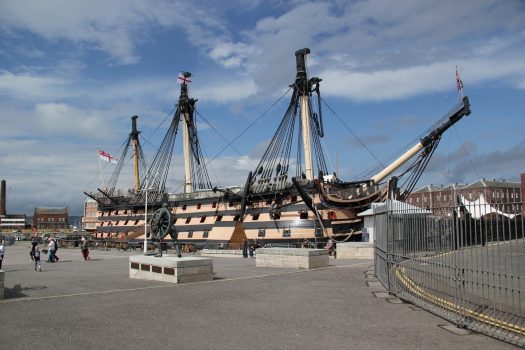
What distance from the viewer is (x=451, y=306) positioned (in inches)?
336

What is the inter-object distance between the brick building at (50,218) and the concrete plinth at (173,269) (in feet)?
428

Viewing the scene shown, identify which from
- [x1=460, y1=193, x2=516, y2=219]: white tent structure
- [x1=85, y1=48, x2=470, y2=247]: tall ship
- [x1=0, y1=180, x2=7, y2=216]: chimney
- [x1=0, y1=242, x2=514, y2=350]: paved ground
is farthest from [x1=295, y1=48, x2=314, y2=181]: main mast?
[x1=0, y1=180, x2=7, y2=216]: chimney

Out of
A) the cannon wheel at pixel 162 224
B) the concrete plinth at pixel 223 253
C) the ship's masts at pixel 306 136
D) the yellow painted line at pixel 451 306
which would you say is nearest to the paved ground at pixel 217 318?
the yellow painted line at pixel 451 306

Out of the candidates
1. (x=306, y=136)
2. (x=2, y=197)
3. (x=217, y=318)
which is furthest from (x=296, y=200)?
(x=2, y=197)

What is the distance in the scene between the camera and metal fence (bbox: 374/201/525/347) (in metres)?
7.00

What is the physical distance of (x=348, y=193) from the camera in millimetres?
33531

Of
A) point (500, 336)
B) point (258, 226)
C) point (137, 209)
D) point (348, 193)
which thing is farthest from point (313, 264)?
point (137, 209)

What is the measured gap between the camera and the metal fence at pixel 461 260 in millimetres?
7000

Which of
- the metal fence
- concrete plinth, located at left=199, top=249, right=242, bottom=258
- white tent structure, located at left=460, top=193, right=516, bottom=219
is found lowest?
concrete plinth, located at left=199, top=249, right=242, bottom=258

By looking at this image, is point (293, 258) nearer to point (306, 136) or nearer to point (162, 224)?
Result: point (162, 224)

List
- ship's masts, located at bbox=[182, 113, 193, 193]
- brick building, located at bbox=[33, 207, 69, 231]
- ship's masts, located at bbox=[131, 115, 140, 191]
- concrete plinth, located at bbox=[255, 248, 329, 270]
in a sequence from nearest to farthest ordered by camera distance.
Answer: concrete plinth, located at bbox=[255, 248, 329, 270]
ship's masts, located at bbox=[182, 113, 193, 193]
ship's masts, located at bbox=[131, 115, 140, 191]
brick building, located at bbox=[33, 207, 69, 231]

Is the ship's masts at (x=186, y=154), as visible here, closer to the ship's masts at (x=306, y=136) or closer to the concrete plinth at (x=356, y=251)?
the ship's masts at (x=306, y=136)

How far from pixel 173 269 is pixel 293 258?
258 inches

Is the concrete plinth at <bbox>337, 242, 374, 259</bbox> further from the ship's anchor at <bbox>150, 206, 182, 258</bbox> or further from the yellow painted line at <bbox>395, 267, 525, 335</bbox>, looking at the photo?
the yellow painted line at <bbox>395, 267, 525, 335</bbox>
